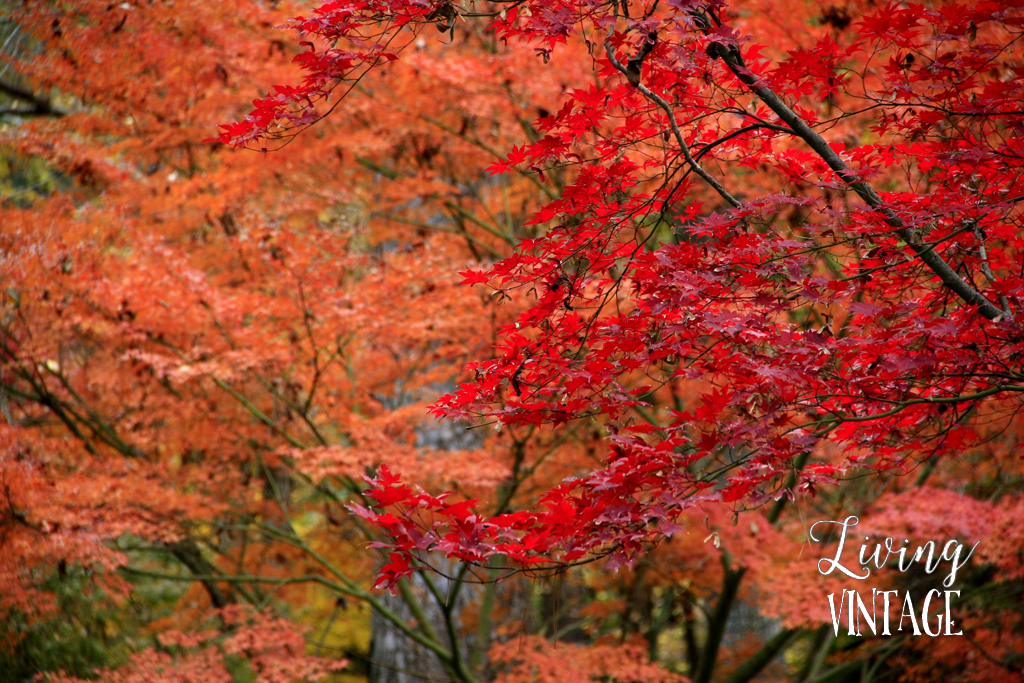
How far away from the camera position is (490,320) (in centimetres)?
653

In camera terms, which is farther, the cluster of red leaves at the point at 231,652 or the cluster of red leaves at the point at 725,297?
the cluster of red leaves at the point at 231,652

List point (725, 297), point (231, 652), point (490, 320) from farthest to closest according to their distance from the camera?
point (490, 320) < point (231, 652) < point (725, 297)

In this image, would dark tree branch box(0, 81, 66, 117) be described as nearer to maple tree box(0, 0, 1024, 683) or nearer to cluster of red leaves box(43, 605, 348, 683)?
maple tree box(0, 0, 1024, 683)

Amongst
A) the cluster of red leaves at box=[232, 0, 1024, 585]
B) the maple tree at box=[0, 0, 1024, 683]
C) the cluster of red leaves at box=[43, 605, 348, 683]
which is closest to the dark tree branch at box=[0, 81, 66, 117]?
the maple tree at box=[0, 0, 1024, 683]

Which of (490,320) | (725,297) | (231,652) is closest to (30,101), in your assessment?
(490,320)

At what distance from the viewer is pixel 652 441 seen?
3.03m

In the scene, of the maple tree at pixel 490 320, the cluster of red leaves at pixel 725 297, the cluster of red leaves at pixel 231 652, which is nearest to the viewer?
the cluster of red leaves at pixel 725 297

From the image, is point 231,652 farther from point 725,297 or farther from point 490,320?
point 725,297

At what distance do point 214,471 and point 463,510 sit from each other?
20.9 feet

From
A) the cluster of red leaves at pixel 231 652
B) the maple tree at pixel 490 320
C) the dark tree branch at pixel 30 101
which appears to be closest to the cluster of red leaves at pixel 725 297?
the maple tree at pixel 490 320

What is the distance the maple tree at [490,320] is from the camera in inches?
103

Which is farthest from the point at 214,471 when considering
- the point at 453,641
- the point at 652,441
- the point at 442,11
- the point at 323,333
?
the point at 442,11

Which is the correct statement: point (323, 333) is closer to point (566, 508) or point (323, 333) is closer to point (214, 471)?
point (214, 471)

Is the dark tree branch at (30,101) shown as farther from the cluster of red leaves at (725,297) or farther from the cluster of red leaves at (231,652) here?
the cluster of red leaves at (725,297)
